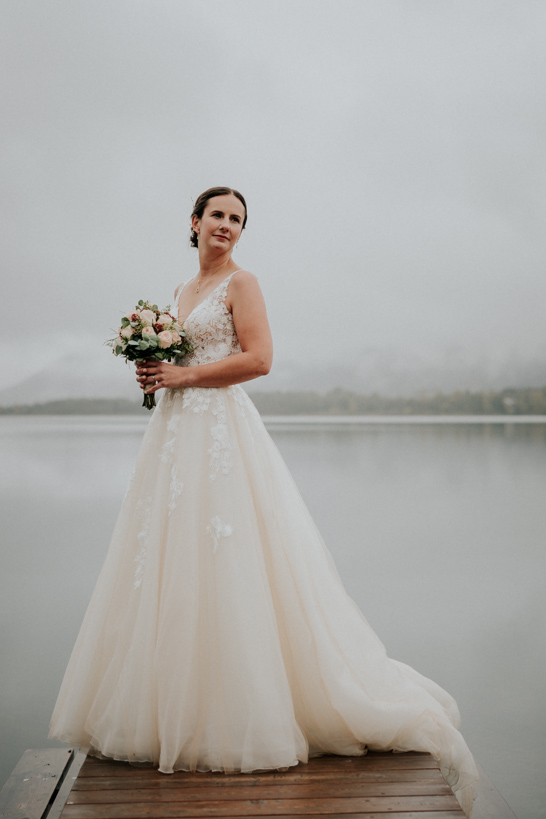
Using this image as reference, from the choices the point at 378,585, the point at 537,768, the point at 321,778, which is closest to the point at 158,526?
the point at 321,778

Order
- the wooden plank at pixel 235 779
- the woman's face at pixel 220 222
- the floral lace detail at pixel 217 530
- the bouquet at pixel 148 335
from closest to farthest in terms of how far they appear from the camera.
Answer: the wooden plank at pixel 235 779 → the floral lace detail at pixel 217 530 → the bouquet at pixel 148 335 → the woman's face at pixel 220 222

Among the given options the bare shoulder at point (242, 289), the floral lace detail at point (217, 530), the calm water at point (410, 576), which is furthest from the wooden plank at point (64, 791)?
the bare shoulder at point (242, 289)

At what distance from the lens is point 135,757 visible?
1802 millimetres

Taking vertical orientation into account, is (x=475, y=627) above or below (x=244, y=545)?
below

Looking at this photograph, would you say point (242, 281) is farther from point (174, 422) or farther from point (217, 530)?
point (217, 530)

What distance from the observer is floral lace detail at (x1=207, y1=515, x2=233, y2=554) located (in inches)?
73.0

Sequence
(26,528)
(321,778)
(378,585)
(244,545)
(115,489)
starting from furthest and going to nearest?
1. (115,489)
2. (26,528)
3. (378,585)
4. (244,545)
5. (321,778)

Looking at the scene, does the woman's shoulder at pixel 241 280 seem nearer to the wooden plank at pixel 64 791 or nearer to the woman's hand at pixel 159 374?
the woman's hand at pixel 159 374

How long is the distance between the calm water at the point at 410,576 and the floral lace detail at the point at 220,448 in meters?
2.00

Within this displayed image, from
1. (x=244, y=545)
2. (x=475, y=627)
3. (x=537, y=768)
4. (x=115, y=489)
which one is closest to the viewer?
(x=244, y=545)

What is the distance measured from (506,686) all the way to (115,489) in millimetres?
9089

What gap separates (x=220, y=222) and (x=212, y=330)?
38cm

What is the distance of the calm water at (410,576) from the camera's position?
3.51 meters

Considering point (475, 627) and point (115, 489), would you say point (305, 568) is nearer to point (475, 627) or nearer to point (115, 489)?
point (475, 627)
